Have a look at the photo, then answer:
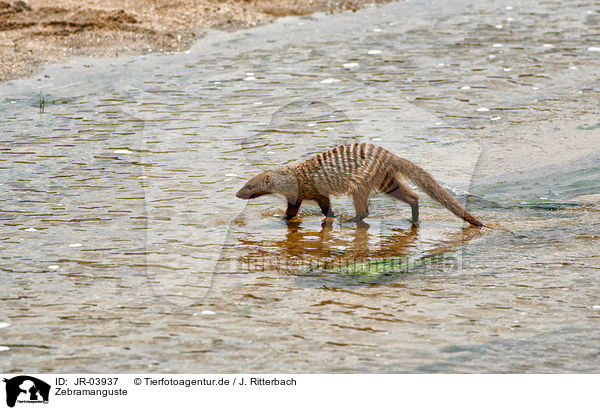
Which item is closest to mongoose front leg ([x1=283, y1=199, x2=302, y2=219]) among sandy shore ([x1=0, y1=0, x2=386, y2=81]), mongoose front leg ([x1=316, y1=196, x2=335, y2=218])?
mongoose front leg ([x1=316, y1=196, x2=335, y2=218])

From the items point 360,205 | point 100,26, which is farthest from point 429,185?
point 100,26

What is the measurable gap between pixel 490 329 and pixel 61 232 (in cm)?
346

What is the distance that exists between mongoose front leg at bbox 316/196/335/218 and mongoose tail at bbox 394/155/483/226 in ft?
2.14

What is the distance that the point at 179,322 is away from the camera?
5059mm

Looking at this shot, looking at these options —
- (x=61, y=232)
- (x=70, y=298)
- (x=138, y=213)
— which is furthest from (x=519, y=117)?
(x=70, y=298)

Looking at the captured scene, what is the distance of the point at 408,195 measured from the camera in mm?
7059

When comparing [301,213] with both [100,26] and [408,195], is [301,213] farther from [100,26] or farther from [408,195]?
[100,26]

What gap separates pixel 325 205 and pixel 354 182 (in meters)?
0.38

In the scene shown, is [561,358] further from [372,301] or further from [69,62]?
[69,62]

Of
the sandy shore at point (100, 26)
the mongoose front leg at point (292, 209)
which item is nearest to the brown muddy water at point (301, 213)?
the mongoose front leg at point (292, 209)

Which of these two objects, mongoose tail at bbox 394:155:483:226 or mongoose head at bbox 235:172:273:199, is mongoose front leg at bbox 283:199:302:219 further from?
mongoose tail at bbox 394:155:483:226

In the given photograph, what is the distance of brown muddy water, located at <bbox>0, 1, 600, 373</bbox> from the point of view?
4793 millimetres
